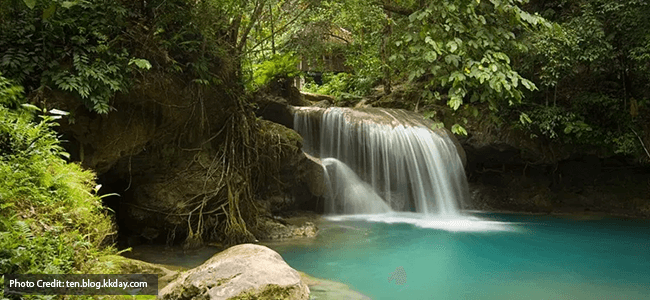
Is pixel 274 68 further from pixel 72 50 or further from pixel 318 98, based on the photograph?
pixel 72 50

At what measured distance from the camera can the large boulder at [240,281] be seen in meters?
4.11

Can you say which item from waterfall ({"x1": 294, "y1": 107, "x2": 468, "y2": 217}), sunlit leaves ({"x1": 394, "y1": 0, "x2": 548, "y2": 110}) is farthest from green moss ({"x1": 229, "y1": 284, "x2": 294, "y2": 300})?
waterfall ({"x1": 294, "y1": 107, "x2": 468, "y2": 217})

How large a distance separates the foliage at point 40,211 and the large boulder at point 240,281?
802 mm

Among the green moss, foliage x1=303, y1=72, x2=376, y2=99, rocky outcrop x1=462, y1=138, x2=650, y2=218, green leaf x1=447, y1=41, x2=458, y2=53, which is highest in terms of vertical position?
foliage x1=303, y1=72, x2=376, y2=99

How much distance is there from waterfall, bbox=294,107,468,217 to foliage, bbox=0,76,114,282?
25.3ft

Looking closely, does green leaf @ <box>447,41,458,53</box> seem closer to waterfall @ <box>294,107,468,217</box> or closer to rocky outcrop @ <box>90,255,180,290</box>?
rocky outcrop @ <box>90,255,180,290</box>

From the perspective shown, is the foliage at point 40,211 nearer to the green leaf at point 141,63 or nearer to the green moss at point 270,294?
the green moss at point 270,294

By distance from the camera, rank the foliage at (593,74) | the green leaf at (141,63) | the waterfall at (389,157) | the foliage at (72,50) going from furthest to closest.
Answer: the waterfall at (389,157)
the foliage at (593,74)
the green leaf at (141,63)
the foliage at (72,50)

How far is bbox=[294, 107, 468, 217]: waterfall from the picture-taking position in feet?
39.1

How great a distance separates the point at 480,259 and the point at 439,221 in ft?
10.7

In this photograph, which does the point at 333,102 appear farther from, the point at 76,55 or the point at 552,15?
the point at 76,55

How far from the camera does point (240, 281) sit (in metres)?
4.17

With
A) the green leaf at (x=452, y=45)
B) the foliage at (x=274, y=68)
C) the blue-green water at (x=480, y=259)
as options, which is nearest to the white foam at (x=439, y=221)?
the blue-green water at (x=480, y=259)

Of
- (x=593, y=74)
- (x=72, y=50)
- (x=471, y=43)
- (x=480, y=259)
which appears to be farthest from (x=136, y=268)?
(x=593, y=74)
